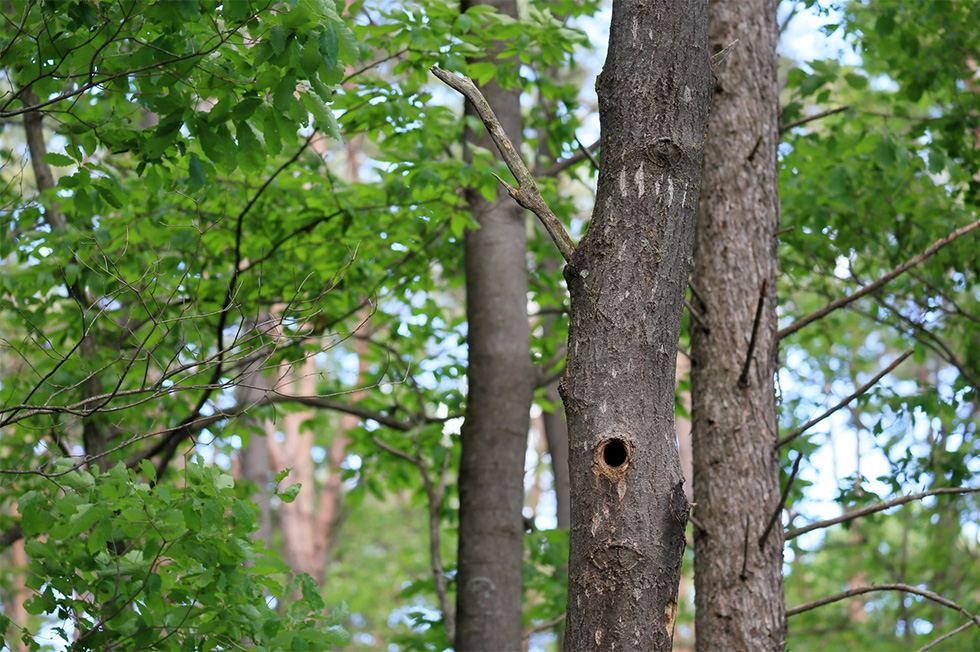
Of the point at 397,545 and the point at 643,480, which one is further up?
the point at 397,545

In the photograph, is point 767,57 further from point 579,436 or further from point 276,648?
point 276,648

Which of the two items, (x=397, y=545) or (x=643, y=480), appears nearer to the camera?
(x=643, y=480)

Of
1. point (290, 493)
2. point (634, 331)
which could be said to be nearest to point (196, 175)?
point (290, 493)

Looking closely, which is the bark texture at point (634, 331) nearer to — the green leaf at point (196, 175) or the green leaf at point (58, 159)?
the green leaf at point (196, 175)

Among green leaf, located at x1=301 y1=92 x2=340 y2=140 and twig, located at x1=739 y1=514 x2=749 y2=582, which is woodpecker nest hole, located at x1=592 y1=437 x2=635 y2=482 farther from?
green leaf, located at x1=301 y1=92 x2=340 y2=140

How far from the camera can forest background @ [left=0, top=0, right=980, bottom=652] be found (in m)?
2.95

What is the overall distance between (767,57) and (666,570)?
9.93 feet

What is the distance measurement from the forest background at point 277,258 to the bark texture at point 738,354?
13cm

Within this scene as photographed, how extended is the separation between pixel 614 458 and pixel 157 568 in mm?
2080

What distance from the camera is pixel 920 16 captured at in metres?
5.38

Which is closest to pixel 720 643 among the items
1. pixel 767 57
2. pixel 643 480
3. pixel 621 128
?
pixel 643 480

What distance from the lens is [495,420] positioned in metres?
4.96

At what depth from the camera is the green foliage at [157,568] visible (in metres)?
2.89

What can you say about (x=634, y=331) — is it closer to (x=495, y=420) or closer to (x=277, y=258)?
(x=495, y=420)
